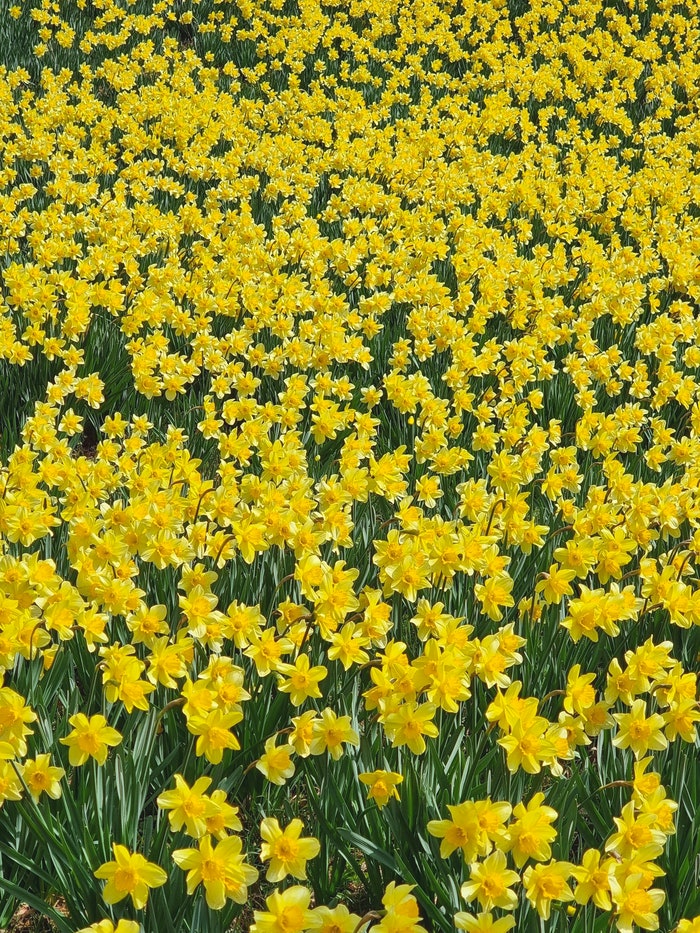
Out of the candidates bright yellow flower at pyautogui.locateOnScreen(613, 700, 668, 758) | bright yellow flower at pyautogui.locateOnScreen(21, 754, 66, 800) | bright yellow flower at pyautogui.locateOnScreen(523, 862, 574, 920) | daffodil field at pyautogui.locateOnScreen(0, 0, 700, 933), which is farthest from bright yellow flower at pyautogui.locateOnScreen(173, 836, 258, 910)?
bright yellow flower at pyautogui.locateOnScreen(613, 700, 668, 758)

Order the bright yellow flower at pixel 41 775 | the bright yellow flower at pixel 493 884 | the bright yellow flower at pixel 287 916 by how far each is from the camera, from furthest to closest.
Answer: the bright yellow flower at pixel 41 775
the bright yellow flower at pixel 493 884
the bright yellow flower at pixel 287 916

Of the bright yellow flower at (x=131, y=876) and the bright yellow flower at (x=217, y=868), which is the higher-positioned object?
the bright yellow flower at (x=217, y=868)

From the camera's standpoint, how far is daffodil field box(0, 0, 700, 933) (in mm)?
1809

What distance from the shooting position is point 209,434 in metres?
3.57

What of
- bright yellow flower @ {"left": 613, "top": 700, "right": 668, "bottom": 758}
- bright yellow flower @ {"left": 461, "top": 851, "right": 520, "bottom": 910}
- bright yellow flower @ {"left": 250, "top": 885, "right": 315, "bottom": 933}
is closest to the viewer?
bright yellow flower @ {"left": 250, "top": 885, "right": 315, "bottom": 933}

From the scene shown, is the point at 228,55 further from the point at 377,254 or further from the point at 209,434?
the point at 209,434

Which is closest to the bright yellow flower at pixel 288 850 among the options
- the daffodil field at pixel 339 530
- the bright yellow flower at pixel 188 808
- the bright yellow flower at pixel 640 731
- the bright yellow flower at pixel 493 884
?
the daffodil field at pixel 339 530

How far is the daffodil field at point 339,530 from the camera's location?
5.93ft

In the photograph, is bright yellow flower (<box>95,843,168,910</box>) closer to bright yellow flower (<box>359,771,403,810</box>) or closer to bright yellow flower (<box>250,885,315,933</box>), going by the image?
bright yellow flower (<box>250,885,315,933</box>)

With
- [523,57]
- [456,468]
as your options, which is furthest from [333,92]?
[456,468]

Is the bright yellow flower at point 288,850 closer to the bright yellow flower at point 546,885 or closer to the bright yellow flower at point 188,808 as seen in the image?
the bright yellow flower at point 188,808

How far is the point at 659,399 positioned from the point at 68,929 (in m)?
3.61

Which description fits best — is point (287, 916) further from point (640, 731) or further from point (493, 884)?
point (640, 731)

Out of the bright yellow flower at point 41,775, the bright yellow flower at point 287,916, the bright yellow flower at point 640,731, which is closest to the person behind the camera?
the bright yellow flower at point 287,916
